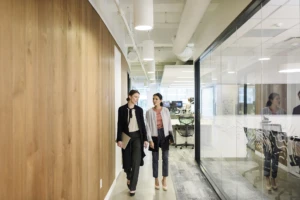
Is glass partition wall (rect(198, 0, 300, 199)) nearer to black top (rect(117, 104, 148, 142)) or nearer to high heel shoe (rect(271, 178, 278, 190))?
high heel shoe (rect(271, 178, 278, 190))

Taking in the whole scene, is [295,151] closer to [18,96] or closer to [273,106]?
[273,106]

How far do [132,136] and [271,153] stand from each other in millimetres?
2191

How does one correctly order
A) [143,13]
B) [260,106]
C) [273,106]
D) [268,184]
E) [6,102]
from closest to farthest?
1. [6,102]
2. [273,106]
3. [268,184]
4. [260,106]
5. [143,13]

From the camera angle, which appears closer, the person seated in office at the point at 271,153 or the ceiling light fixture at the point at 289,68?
the ceiling light fixture at the point at 289,68

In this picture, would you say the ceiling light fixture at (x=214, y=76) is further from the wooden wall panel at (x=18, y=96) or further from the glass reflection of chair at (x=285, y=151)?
the wooden wall panel at (x=18, y=96)

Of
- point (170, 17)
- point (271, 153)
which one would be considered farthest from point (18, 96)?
point (170, 17)

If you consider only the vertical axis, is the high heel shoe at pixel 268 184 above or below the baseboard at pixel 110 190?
above

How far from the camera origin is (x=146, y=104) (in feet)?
64.7

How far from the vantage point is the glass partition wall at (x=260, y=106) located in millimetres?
1967

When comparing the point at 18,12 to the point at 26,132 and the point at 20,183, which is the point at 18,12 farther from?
the point at 20,183

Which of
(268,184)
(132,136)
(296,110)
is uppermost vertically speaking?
(296,110)

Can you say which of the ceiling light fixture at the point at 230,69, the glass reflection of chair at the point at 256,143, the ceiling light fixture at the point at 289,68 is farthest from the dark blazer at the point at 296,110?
the ceiling light fixture at the point at 230,69

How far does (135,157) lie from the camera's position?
3951mm

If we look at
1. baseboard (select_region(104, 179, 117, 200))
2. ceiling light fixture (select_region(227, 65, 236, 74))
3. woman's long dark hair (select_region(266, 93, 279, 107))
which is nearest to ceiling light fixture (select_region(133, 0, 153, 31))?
ceiling light fixture (select_region(227, 65, 236, 74))
